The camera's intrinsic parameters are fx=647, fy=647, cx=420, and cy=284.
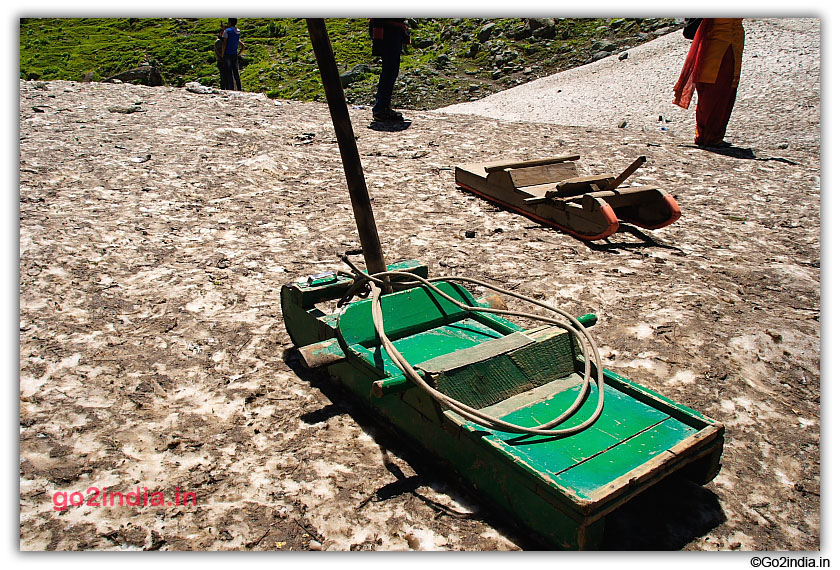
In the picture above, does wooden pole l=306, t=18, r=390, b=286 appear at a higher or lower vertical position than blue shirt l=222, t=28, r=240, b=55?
lower

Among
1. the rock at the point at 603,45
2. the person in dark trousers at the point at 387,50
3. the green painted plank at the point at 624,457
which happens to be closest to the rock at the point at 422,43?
the rock at the point at 603,45

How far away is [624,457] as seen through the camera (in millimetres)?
2064

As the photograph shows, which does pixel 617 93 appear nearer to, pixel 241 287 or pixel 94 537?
pixel 241 287

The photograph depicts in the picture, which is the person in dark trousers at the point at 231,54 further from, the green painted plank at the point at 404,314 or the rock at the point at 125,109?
the green painted plank at the point at 404,314

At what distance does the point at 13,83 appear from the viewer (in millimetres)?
3244

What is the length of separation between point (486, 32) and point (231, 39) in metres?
7.97

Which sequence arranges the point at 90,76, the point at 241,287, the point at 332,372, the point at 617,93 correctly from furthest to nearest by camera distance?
the point at 90,76, the point at 617,93, the point at 241,287, the point at 332,372

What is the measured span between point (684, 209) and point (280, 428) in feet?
13.9

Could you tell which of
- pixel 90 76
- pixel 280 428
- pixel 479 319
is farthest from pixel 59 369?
pixel 90 76

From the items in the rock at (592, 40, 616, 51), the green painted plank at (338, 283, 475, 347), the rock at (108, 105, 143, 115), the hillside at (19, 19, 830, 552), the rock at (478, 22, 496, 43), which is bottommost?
the hillside at (19, 19, 830, 552)

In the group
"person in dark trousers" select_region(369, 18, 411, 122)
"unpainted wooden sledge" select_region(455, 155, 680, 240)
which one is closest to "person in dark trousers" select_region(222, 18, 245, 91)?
"person in dark trousers" select_region(369, 18, 411, 122)

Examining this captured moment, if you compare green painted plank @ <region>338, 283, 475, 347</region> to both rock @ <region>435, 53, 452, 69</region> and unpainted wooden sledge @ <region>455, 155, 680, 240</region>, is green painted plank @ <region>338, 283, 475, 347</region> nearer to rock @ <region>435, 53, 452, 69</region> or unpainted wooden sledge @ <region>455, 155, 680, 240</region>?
unpainted wooden sledge @ <region>455, 155, 680, 240</region>

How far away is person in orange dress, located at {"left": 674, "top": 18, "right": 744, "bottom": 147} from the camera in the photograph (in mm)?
7281

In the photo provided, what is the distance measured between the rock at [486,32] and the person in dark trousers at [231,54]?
23.5 ft
